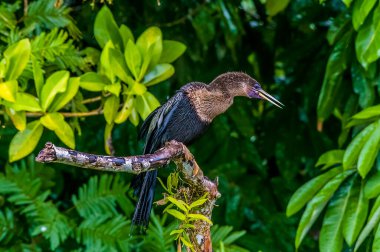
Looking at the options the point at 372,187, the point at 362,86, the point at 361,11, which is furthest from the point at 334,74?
the point at 372,187

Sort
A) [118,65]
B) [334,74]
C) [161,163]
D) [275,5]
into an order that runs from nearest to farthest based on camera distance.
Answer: [161,163], [118,65], [334,74], [275,5]

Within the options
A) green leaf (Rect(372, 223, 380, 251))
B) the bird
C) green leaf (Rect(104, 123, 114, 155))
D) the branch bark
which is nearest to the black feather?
the bird

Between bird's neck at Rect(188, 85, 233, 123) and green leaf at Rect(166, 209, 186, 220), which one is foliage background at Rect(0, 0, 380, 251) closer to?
bird's neck at Rect(188, 85, 233, 123)

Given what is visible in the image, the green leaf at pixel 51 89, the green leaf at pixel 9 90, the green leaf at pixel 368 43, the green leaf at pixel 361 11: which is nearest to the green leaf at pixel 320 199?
the green leaf at pixel 368 43

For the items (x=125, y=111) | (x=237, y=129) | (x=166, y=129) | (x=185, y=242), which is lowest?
(x=237, y=129)

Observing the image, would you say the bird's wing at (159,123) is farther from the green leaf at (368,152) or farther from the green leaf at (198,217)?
the green leaf at (368,152)

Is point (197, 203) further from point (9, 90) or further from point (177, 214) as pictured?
point (9, 90)

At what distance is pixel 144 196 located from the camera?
10.6 ft

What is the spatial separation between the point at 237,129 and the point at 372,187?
1239 mm

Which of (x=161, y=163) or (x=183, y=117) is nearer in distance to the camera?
(x=161, y=163)

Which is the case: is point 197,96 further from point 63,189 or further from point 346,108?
point 63,189

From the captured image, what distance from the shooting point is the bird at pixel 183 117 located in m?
3.19

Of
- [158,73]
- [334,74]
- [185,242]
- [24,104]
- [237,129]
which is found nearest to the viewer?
[185,242]

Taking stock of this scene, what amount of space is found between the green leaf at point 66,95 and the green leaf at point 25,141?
0.09 meters
